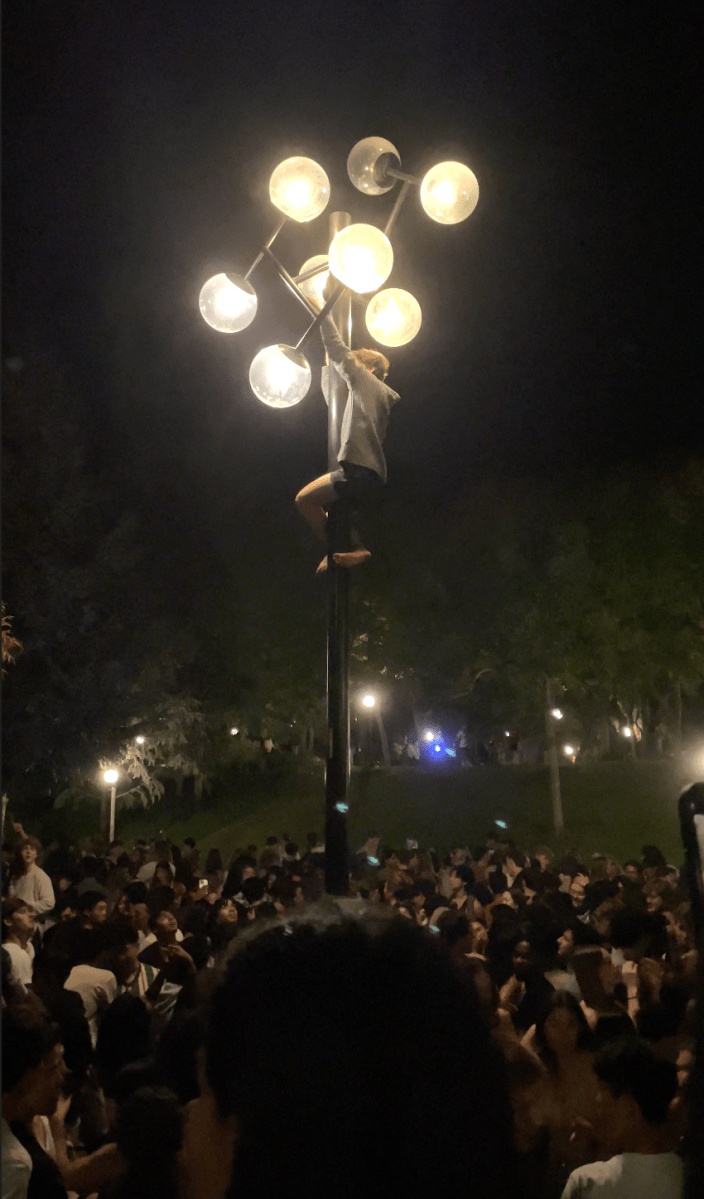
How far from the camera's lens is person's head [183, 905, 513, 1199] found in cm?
127

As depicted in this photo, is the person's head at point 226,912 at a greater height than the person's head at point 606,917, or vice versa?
the person's head at point 226,912

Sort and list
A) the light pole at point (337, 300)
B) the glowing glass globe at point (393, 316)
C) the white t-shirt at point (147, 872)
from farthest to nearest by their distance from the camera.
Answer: the white t-shirt at point (147, 872), the glowing glass globe at point (393, 316), the light pole at point (337, 300)

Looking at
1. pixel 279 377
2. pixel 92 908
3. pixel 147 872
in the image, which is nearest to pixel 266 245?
pixel 279 377

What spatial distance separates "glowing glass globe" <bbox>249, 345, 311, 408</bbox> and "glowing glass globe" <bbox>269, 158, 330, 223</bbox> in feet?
2.69

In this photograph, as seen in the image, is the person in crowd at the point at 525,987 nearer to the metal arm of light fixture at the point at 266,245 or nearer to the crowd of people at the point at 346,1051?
the crowd of people at the point at 346,1051

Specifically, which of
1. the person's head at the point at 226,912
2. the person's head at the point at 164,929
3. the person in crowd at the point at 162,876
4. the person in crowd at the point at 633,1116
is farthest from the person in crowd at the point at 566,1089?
the person in crowd at the point at 162,876

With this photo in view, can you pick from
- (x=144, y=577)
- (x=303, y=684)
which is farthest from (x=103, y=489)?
(x=303, y=684)

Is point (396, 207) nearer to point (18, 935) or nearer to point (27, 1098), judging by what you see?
point (27, 1098)

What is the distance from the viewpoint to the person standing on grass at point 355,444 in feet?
14.3

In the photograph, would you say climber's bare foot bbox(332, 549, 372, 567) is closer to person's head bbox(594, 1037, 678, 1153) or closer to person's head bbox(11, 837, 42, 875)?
person's head bbox(594, 1037, 678, 1153)

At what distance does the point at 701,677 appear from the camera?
23797mm

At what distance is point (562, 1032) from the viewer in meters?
4.34

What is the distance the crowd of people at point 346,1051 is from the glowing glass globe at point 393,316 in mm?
3588

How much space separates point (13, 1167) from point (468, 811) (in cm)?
2669
